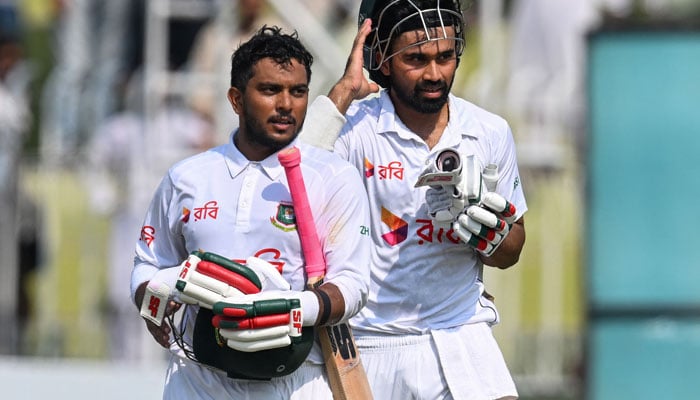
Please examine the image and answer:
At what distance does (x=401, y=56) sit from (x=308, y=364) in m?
1.25

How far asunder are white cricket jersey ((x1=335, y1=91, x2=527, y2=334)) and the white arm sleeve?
6.4 inches

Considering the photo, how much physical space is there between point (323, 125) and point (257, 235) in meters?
0.67

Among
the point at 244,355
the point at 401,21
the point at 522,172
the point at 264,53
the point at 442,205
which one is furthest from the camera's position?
the point at 522,172

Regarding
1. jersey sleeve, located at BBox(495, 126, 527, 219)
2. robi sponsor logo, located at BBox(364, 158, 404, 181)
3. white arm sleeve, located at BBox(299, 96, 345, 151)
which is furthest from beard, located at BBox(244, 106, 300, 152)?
jersey sleeve, located at BBox(495, 126, 527, 219)

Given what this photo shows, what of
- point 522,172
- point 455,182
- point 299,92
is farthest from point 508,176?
point 522,172

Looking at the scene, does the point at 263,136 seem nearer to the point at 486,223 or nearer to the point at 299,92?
the point at 299,92

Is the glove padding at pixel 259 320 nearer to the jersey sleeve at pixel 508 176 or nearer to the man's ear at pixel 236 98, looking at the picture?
the man's ear at pixel 236 98

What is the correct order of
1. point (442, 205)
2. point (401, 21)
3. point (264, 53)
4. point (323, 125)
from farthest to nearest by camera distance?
1. point (401, 21)
2. point (323, 125)
3. point (442, 205)
4. point (264, 53)

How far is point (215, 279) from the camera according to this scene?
494 centimetres

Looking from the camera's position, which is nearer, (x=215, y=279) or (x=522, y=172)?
(x=215, y=279)

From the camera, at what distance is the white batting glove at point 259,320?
4.89 metres

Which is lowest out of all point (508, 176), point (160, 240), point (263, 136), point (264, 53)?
point (160, 240)

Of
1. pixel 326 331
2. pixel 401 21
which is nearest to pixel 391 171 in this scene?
pixel 401 21

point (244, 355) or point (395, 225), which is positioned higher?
point (395, 225)
